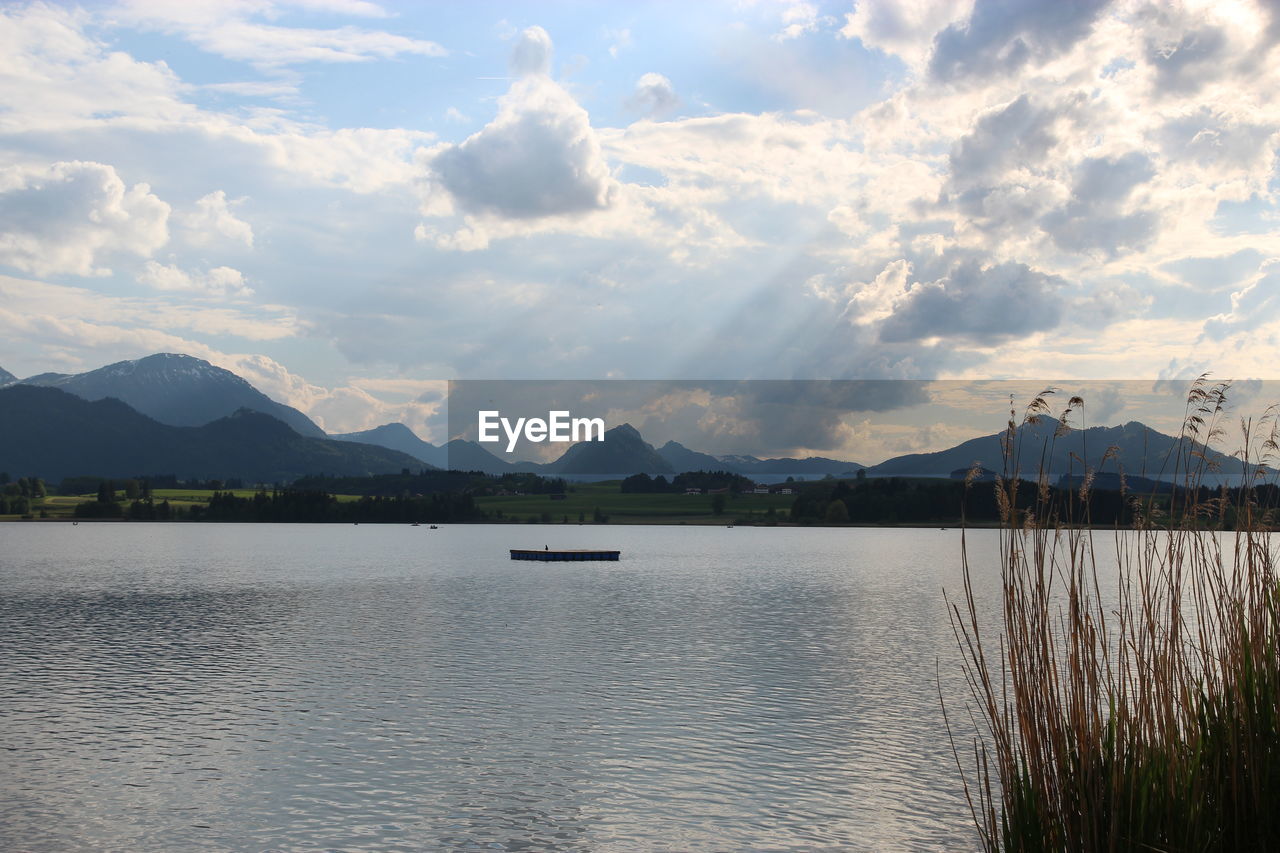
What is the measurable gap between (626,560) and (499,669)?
11102 cm

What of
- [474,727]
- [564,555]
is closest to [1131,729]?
[474,727]

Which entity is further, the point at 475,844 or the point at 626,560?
the point at 626,560

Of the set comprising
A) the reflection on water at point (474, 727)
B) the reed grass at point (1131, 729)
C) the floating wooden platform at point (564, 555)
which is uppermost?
the reed grass at point (1131, 729)

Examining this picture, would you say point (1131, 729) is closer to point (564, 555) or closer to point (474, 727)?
point (474, 727)

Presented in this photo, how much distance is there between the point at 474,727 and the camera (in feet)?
110

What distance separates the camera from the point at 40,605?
250 feet

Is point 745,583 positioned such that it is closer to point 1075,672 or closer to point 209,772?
point 209,772

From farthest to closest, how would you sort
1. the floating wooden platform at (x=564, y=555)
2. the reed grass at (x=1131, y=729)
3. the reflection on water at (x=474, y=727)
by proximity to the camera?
the floating wooden platform at (x=564, y=555) → the reflection on water at (x=474, y=727) → the reed grass at (x=1131, y=729)

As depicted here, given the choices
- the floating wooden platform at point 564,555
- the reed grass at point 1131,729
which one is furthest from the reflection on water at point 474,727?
the floating wooden platform at point 564,555

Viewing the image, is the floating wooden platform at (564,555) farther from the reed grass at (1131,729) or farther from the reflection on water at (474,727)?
the reed grass at (1131,729)

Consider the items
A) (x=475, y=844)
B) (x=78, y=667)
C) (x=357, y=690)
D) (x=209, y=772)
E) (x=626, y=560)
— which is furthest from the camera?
(x=626, y=560)

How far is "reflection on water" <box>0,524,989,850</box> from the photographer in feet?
75.9

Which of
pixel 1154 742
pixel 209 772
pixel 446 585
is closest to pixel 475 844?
pixel 209 772

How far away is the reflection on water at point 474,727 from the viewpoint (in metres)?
23.1
